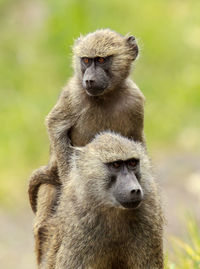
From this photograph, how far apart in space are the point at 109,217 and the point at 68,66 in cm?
846

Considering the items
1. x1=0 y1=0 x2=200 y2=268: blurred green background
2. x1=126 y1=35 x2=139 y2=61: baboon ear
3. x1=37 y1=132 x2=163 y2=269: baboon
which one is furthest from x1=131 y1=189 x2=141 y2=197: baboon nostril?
x1=0 y1=0 x2=200 y2=268: blurred green background

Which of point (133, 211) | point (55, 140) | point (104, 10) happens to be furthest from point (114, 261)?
point (104, 10)

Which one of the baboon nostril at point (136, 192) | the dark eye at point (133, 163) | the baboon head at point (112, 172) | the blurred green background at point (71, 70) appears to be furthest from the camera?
the blurred green background at point (71, 70)

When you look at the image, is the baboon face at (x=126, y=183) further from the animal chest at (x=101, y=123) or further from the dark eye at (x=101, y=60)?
the dark eye at (x=101, y=60)

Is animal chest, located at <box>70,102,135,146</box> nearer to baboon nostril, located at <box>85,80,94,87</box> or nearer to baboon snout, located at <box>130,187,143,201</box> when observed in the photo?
baboon nostril, located at <box>85,80,94,87</box>

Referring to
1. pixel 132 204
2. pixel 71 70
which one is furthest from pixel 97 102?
pixel 71 70

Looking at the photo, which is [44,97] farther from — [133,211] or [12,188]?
[133,211]

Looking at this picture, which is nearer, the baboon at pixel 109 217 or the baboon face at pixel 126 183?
the baboon face at pixel 126 183

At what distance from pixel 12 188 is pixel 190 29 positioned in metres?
5.76

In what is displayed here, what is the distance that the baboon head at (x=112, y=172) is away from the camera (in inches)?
230

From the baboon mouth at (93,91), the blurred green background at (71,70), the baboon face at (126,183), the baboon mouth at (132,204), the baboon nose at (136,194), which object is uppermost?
the blurred green background at (71,70)

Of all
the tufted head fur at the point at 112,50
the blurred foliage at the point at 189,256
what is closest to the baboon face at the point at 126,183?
the tufted head fur at the point at 112,50

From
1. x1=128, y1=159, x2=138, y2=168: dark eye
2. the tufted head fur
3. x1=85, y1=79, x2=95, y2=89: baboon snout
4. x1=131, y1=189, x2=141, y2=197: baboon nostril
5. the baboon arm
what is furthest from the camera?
the tufted head fur

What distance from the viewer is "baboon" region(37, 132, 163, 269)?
19.9 feet
